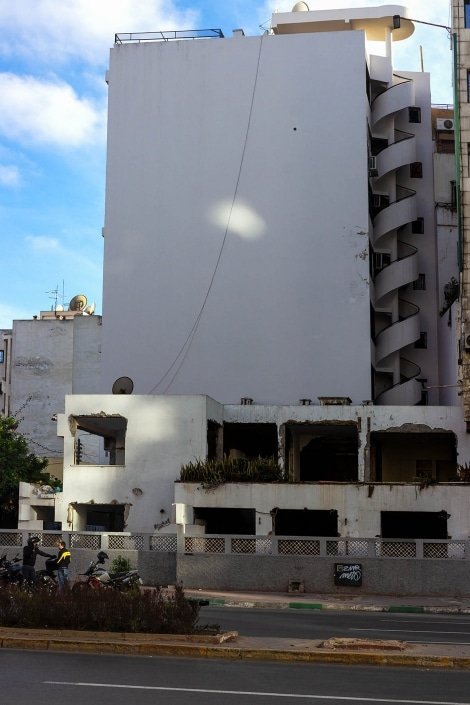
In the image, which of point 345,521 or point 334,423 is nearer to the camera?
point 345,521

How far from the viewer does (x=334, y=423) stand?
123 ft

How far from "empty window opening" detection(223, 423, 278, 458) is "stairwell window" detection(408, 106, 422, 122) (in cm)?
2095

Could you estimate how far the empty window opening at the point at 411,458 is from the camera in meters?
45.1

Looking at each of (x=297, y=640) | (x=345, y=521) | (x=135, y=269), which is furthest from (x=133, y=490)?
(x=297, y=640)

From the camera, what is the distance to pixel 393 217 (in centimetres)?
5044

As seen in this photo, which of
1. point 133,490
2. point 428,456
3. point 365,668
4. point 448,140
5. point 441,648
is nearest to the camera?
point 365,668

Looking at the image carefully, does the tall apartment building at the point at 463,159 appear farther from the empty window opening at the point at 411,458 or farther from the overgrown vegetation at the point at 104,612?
the overgrown vegetation at the point at 104,612

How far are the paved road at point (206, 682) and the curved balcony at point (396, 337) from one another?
37.3 m

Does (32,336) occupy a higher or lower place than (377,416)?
higher

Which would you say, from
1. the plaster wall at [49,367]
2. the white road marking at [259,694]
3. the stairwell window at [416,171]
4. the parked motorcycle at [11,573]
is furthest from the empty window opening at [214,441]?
the white road marking at [259,694]

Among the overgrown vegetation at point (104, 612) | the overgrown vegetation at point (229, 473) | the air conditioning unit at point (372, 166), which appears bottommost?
the overgrown vegetation at point (104, 612)

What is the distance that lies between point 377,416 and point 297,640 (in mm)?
23198

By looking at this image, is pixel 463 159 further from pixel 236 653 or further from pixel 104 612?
pixel 236 653

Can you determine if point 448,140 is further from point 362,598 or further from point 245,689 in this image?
point 245,689
